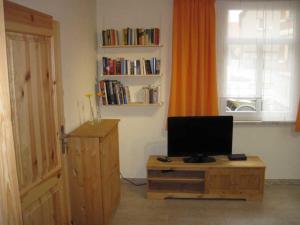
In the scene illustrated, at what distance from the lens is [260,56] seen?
382cm

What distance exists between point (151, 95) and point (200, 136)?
2.69 feet

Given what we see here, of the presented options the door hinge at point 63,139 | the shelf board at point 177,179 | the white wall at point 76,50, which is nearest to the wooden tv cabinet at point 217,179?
the shelf board at point 177,179

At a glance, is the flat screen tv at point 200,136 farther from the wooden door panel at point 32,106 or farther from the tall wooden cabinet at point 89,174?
the wooden door panel at point 32,106

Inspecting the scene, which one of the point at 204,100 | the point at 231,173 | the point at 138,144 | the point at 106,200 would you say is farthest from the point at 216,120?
the point at 106,200

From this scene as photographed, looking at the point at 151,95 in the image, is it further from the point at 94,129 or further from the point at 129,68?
the point at 94,129

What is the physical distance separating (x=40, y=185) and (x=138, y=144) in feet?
7.17

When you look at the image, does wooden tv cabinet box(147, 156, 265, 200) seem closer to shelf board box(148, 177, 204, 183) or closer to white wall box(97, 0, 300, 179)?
shelf board box(148, 177, 204, 183)

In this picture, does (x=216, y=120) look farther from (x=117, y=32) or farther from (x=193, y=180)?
(x=117, y=32)

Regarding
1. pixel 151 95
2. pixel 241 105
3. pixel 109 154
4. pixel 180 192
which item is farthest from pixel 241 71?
pixel 109 154

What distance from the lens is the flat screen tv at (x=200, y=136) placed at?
368cm

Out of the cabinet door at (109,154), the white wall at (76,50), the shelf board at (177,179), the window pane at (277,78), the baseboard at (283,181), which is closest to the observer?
the white wall at (76,50)

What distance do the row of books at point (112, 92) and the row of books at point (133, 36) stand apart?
1.67 ft

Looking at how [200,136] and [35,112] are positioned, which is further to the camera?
[200,136]

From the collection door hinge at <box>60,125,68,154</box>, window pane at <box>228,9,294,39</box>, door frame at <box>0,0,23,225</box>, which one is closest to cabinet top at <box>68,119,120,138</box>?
door hinge at <box>60,125,68,154</box>
